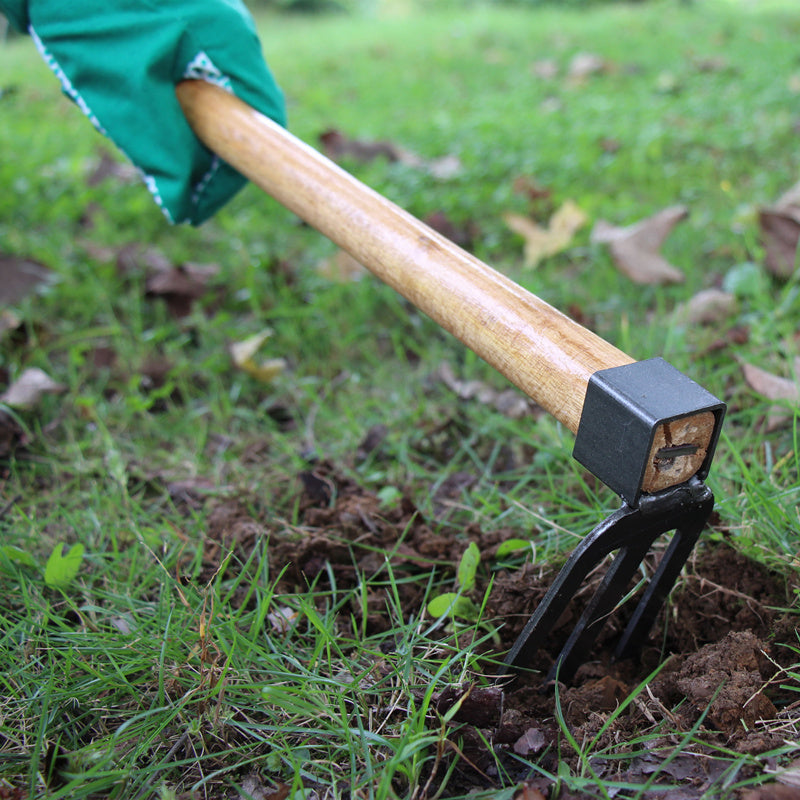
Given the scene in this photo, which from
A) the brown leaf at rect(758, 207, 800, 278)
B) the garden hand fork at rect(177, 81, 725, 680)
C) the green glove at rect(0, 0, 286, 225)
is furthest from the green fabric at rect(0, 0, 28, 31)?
the brown leaf at rect(758, 207, 800, 278)

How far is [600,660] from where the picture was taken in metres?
1.20

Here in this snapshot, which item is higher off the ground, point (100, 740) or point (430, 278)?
point (430, 278)

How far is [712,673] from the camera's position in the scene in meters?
1.04

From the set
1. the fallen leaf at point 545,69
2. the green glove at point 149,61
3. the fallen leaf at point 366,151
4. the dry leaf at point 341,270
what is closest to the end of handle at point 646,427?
the green glove at point 149,61

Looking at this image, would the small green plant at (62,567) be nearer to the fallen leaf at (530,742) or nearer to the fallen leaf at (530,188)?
the fallen leaf at (530,742)

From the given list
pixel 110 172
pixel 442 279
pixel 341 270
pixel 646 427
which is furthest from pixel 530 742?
pixel 110 172

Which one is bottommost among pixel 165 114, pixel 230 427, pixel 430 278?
pixel 230 427

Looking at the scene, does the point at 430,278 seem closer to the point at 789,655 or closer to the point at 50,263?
the point at 789,655

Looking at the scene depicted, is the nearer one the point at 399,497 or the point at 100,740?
the point at 100,740

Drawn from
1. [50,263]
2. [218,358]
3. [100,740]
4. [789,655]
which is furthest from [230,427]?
[789,655]

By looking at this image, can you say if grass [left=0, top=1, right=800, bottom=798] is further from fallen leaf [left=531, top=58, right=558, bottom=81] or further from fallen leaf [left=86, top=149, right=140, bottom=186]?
fallen leaf [left=531, top=58, right=558, bottom=81]

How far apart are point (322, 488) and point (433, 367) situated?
571 mm

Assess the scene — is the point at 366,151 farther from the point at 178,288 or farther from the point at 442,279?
Answer: the point at 442,279

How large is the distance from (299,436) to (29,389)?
682 millimetres
